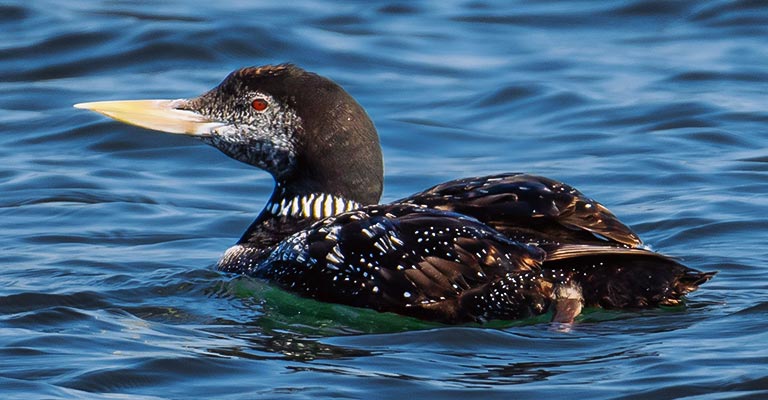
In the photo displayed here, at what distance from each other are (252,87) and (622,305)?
6.53ft

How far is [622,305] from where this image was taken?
612 cm

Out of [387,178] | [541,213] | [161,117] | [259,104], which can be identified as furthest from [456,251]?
[387,178]

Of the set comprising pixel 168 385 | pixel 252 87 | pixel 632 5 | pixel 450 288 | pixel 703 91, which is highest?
pixel 632 5

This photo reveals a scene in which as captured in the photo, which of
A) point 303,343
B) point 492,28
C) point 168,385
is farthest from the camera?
point 492,28

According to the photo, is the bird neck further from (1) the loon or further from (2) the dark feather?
(2) the dark feather

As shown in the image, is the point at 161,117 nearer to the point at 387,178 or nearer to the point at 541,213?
the point at 541,213

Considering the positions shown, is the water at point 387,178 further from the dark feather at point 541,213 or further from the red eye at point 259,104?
the red eye at point 259,104

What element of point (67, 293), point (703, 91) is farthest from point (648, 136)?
point (67, 293)

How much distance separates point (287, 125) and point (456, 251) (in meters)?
1.30

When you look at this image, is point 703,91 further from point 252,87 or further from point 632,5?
point 252,87

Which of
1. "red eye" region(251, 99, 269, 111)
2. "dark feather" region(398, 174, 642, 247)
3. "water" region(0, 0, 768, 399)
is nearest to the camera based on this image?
"water" region(0, 0, 768, 399)

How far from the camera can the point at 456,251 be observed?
6.03m

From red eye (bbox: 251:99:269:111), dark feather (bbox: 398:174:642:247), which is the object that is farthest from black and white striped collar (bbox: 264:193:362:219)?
dark feather (bbox: 398:174:642:247)

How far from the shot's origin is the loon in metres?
6.04
